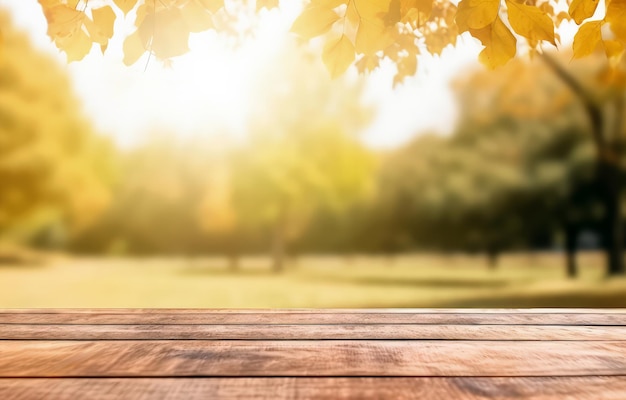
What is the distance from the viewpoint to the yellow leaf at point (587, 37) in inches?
55.4

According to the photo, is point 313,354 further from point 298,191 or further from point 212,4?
point 298,191

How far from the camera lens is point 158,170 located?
27719mm

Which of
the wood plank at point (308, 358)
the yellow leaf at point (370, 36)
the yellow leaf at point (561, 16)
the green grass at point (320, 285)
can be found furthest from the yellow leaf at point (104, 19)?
the green grass at point (320, 285)

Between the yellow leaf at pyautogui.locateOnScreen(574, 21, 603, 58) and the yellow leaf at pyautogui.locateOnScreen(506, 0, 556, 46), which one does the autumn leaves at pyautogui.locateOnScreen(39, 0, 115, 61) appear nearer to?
the yellow leaf at pyautogui.locateOnScreen(506, 0, 556, 46)

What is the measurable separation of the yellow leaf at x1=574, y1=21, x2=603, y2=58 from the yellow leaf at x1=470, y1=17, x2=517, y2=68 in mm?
214

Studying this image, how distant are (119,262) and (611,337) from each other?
2910cm

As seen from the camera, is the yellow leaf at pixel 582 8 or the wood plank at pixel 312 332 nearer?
the yellow leaf at pixel 582 8

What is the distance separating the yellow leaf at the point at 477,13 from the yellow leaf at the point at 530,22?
1.3 inches

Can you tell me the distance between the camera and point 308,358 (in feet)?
4.84

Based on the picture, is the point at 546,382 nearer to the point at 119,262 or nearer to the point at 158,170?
the point at 158,170

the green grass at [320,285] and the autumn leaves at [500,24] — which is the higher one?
the autumn leaves at [500,24]

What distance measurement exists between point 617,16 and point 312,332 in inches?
45.1

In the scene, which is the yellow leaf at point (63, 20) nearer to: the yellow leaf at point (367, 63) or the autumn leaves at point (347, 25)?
the autumn leaves at point (347, 25)

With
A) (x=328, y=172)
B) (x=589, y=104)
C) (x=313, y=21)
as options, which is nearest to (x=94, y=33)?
(x=313, y=21)
